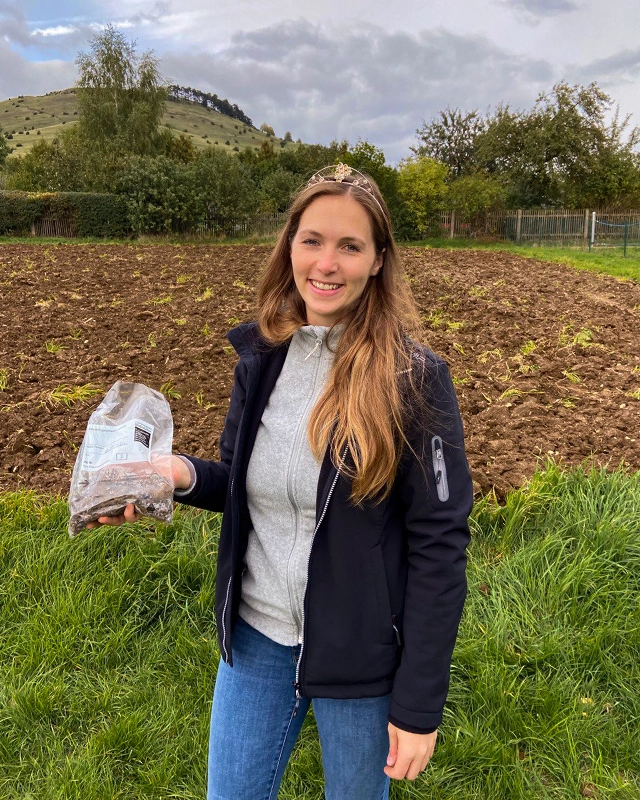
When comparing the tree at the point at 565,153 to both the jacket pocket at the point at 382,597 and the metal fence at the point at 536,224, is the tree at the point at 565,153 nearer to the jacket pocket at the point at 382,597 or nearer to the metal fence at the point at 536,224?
the metal fence at the point at 536,224

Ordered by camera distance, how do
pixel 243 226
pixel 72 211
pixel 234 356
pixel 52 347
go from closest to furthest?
pixel 234 356 < pixel 52 347 < pixel 72 211 < pixel 243 226

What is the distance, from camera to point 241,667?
5.53ft

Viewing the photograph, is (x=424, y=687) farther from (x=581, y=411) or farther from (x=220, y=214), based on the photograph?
A: (x=220, y=214)

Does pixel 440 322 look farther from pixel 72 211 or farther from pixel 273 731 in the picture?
pixel 72 211

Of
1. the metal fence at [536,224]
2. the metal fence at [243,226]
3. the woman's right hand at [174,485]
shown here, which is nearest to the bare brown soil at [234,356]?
the woman's right hand at [174,485]

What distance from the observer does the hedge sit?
26500 millimetres

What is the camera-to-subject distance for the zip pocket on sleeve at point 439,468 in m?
1.44

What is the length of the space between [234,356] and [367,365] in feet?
18.5

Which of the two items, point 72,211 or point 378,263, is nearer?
point 378,263

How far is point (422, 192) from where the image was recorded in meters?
30.6

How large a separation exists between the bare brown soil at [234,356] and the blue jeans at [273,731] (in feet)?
8.29

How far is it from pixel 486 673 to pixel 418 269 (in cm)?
1271

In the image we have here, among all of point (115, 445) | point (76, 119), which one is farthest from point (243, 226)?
point (76, 119)

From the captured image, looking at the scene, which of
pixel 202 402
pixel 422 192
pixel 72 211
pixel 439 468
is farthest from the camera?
pixel 422 192
